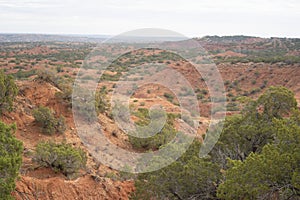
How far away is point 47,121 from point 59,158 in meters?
2.78

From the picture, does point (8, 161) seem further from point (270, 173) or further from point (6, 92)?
point (270, 173)

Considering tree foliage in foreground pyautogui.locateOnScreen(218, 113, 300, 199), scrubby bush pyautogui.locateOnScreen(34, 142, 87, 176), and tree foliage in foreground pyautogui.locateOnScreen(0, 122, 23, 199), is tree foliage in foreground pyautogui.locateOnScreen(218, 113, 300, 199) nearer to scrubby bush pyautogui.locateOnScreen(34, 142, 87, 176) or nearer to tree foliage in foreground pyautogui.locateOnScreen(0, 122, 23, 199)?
scrubby bush pyautogui.locateOnScreen(34, 142, 87, 176)

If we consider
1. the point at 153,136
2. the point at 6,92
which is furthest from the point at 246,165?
the point at 6,92

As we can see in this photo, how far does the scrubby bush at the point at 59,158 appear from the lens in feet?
32.4

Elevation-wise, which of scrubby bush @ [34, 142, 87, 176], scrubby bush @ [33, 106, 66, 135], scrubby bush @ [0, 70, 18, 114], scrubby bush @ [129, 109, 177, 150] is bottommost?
scrubby bush @ [129, 109, 177, 150]

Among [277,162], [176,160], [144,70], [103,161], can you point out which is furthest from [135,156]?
[144,70]

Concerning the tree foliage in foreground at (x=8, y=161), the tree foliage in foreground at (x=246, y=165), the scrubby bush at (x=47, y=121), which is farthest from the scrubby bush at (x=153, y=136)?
the tree foliage in foreground at (x=8, y=161)

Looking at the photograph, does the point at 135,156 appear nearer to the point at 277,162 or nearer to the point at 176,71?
the point at 277,162

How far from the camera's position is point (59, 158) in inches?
392

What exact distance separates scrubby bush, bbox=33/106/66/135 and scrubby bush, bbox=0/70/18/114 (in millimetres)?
1014

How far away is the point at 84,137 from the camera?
42.9ft

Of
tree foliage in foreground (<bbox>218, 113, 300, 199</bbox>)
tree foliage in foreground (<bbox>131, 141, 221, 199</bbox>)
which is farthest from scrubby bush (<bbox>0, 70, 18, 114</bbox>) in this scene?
tree foliage in foreground (<bbox>218, 113, 300, 199</bbox>)

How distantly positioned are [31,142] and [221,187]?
6740 millimetres

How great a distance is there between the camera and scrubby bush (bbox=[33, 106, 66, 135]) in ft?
40.1
